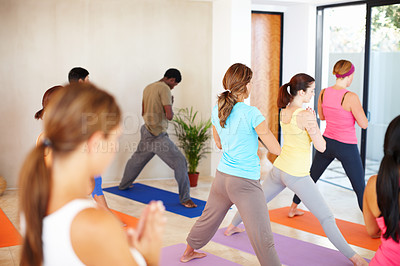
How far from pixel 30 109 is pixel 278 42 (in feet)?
11.9

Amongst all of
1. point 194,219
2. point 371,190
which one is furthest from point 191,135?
point 371,190

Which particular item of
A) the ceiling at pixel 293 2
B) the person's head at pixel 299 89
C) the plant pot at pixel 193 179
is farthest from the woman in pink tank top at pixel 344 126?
the ceiling at pixel 293 2

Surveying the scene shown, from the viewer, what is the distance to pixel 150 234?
1271 mm

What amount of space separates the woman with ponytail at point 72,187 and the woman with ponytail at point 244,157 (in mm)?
1853

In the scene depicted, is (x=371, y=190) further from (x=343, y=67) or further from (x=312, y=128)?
(x=343, y=67)

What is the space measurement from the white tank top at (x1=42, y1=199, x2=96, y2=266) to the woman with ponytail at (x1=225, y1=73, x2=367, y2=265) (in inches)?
106

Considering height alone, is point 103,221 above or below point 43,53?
below

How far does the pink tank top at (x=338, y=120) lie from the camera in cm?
444

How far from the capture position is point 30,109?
5.86m

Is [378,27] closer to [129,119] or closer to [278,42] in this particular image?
[278,42]

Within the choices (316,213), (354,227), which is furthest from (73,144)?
(354,227)

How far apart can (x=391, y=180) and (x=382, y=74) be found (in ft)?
14.2

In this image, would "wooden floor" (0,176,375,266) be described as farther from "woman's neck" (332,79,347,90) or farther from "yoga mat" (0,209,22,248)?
"woman's neck" (332,79,347,90)

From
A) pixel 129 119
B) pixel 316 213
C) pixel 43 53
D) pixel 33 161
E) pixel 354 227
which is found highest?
pixel 43 53
